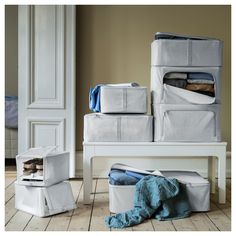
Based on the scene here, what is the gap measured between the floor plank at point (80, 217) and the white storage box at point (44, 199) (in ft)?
0.25

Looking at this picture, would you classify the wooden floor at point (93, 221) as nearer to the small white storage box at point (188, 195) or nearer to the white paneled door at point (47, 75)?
the small white storage box at point (188, 195)

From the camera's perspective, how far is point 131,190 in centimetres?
A: 299

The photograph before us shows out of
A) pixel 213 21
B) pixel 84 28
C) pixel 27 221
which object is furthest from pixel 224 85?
pixel 27 221

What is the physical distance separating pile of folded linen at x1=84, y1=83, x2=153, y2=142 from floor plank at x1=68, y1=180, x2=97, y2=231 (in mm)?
492

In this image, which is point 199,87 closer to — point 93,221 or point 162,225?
point 162,225

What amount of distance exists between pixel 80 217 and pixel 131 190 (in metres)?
0.38

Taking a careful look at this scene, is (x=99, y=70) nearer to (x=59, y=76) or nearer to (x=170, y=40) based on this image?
(x=59, y=76)

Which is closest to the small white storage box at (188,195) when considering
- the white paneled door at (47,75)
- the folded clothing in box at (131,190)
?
the folded clothing in box at (131,190)

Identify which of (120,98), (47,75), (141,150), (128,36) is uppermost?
(128,36)

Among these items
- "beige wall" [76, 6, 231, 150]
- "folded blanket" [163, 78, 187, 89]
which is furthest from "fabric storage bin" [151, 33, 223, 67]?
"beige wall" [76, 6, 231, 150]

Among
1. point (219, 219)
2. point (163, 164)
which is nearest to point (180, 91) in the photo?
point (219, 219)

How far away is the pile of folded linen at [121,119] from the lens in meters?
3.30

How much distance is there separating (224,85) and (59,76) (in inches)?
63.5

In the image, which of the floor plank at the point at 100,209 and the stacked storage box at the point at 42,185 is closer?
the floor plank at the point at 100,209
